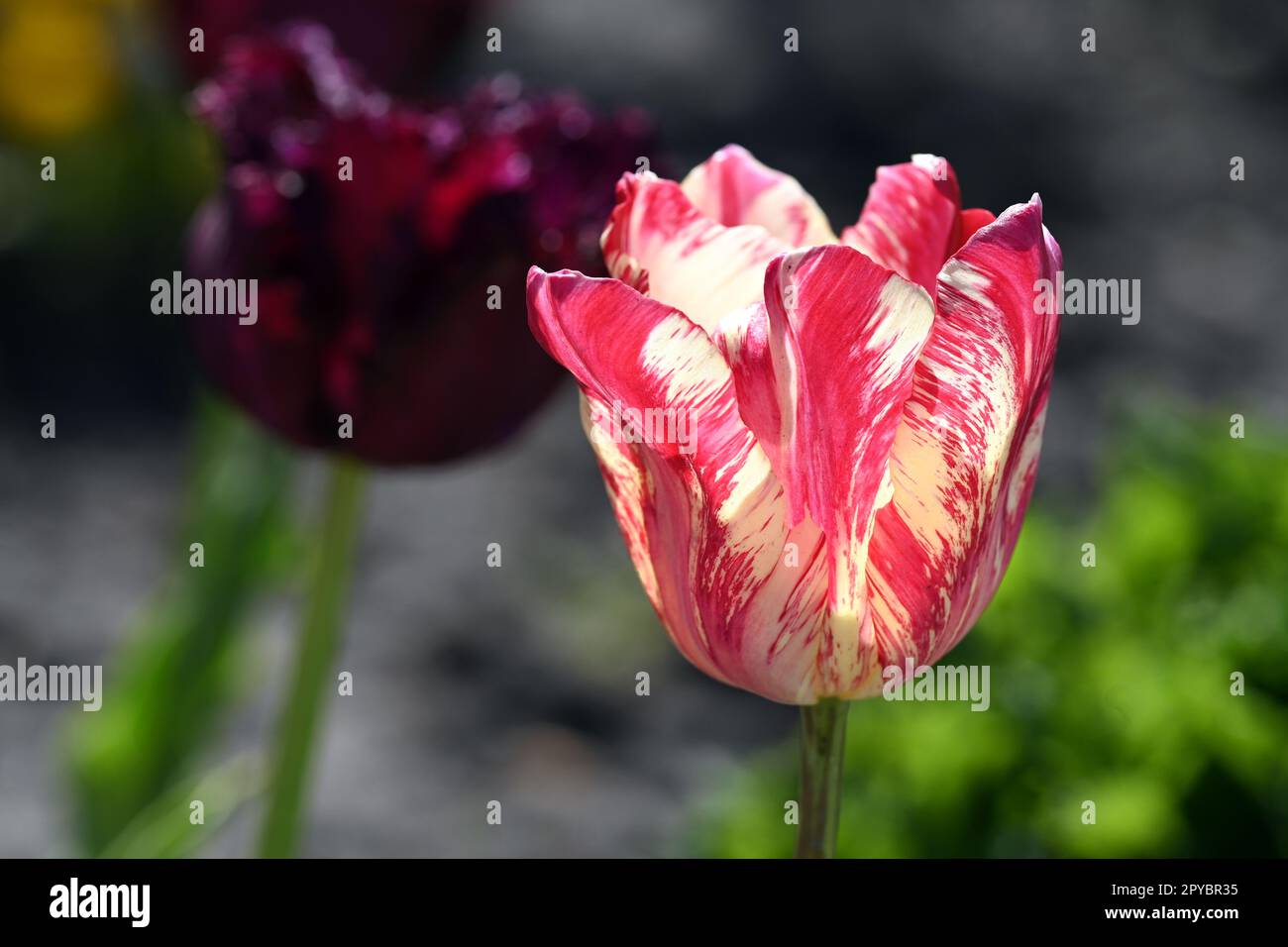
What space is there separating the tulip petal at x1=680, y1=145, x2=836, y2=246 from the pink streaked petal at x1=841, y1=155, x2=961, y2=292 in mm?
17

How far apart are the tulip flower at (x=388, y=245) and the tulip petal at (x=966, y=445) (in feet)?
1.13

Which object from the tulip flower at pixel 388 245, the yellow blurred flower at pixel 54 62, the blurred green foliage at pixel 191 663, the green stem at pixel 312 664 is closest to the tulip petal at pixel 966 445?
the tulip flower at pixel 388 245

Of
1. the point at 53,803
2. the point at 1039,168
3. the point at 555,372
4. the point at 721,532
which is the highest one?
the point at 1039,168

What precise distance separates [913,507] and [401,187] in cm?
42

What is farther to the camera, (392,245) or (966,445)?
(392,245)

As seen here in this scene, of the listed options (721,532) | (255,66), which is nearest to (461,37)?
(255,66)

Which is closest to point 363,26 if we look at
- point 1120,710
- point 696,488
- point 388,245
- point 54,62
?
point 388,245

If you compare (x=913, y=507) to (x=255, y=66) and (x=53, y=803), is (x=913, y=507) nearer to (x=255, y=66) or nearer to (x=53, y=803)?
(x=255, y=66)

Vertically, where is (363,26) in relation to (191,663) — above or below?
above

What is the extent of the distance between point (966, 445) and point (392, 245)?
42 centimetres

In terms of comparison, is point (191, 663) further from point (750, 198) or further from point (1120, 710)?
point (750, 198)

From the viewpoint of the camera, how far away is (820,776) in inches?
18.9

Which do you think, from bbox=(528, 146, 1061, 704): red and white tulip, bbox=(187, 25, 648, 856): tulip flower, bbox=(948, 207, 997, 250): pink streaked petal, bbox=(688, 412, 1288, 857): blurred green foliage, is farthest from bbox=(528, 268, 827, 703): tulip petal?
bbox=(688, 412, 1288, 857): blurred green foliage

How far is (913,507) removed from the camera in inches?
18.4
